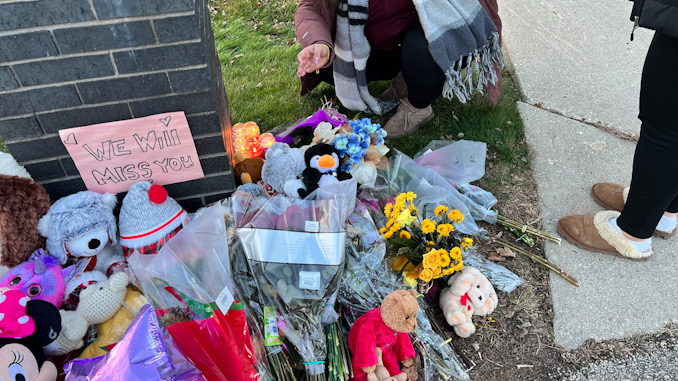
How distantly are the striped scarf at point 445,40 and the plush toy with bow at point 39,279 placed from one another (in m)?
1.68

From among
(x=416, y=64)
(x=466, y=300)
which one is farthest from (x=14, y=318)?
(x=416, y=64)

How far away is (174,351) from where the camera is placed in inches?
59.1

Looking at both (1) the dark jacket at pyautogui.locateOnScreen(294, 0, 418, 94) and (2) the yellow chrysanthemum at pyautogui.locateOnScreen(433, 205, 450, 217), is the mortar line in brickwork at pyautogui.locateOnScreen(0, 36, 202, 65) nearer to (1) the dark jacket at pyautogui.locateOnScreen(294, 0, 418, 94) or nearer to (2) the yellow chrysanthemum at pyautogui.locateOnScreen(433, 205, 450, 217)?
(1) the dark jacket at pyautogui.locateOnScreen(294, 0, 418, 94)

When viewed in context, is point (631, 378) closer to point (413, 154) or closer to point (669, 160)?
point (669, 160)

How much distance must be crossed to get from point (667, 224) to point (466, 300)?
111cm

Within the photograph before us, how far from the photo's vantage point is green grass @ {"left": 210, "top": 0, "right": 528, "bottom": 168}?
8.94 ft

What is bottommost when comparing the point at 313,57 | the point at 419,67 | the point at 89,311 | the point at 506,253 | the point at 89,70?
the point at 506,253

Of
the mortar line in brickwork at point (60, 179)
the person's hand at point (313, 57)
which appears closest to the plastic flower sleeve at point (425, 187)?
the person's hand at point (313, 57)

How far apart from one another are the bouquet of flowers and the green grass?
84 centimetres

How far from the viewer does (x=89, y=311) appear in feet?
5.20

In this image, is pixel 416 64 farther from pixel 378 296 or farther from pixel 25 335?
pixel 25 335

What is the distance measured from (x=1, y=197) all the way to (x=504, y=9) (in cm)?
381

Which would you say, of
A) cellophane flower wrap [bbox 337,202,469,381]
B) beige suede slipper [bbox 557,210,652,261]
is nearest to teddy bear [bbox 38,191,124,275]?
cellophane flower wrap [bbox 337,202,469,381]

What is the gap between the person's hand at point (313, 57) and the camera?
222 centimetres
